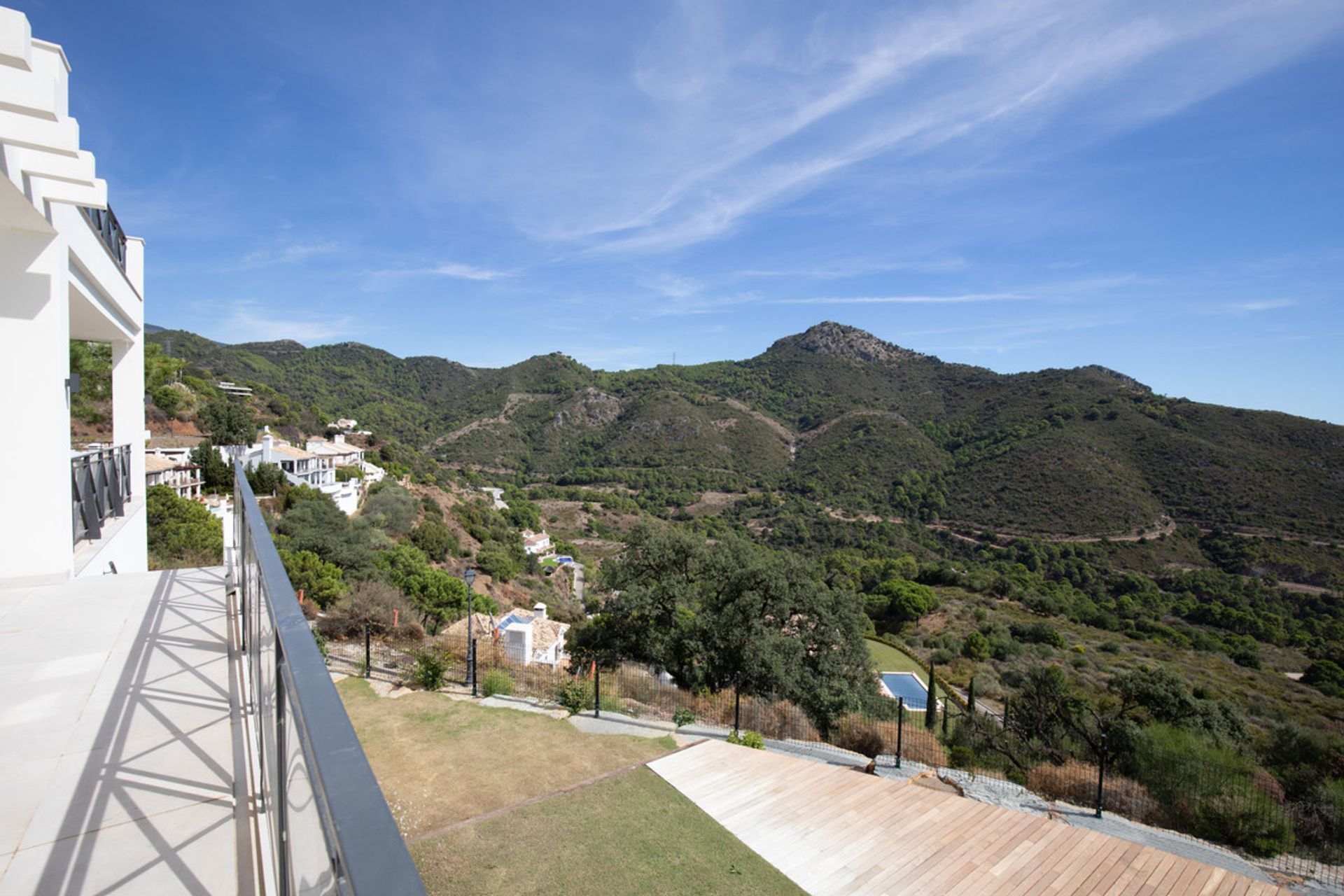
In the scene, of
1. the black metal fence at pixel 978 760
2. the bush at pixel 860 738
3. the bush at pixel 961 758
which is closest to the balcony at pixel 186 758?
the black metal fence at pixel 978 760

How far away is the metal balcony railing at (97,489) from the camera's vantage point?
4770mm

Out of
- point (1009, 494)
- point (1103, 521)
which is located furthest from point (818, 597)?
point (1009, 494)

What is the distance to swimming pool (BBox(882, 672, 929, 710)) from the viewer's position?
20.3 meters

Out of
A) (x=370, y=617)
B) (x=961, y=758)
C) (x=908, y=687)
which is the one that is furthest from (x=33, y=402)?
(x=908, y=687)

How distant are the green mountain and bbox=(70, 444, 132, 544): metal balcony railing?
51060 millimetres

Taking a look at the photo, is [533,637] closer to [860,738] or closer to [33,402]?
[860,738]

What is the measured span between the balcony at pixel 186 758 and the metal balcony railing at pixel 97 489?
4.15 feet

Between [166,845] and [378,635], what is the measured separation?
1159cm

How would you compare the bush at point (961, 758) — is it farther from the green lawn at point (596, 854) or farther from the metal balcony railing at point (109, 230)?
the metal balcony railing at point (109, 230)

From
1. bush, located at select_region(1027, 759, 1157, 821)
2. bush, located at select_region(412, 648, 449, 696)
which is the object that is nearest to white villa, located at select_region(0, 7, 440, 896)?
bush, located at select_region(412, 648, 449, 696)

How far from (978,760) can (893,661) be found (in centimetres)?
1657

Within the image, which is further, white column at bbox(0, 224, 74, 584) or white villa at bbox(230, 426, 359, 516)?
white villa at bbox(230, 426, 359, 516)

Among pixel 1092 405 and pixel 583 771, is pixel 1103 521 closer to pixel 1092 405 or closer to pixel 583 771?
pixel 1092 405

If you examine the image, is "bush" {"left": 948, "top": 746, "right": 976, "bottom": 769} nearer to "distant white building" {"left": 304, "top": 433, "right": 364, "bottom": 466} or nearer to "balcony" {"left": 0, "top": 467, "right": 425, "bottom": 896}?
"balcony" {"left": 0, "top": 467, "right": 425, "bottom": 896}
